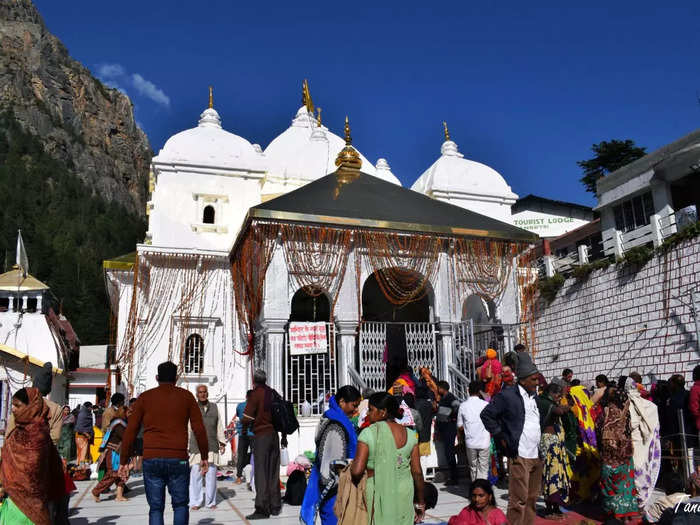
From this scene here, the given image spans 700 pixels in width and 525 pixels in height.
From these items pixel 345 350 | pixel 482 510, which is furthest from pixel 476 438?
pixel 345 350

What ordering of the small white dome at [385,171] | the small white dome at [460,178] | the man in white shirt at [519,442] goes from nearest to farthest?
1. the man in white shirt at [519,442]
2. the small white dome at [460,178]
3. the small white dome at [385,171]

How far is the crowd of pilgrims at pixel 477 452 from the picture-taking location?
449cm

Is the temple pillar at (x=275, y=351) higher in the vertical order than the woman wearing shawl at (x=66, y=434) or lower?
higher

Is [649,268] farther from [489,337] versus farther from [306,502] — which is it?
[306,502]

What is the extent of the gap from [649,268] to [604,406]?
1071 centimetres

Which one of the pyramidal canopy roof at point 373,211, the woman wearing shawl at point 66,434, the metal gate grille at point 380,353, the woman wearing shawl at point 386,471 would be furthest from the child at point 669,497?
the woman wearing shawl at point 66,434

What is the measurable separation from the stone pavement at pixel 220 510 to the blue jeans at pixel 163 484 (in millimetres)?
1894

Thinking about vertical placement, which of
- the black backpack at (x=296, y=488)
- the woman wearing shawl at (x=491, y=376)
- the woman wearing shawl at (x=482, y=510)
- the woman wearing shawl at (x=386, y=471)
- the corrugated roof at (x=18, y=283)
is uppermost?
the corrugated roof at (x=18, y=283)

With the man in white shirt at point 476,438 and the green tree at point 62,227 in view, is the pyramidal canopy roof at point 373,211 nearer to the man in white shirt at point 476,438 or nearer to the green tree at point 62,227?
the man in white shirt at point 476,438

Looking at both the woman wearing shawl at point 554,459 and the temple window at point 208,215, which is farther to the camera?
the temple window at point 208,215

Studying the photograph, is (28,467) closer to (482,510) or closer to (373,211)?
(482,510)

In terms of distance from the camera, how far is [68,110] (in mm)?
99688

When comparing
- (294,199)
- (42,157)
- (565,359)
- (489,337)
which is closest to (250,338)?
(294,199)

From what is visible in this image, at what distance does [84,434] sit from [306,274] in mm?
5910
